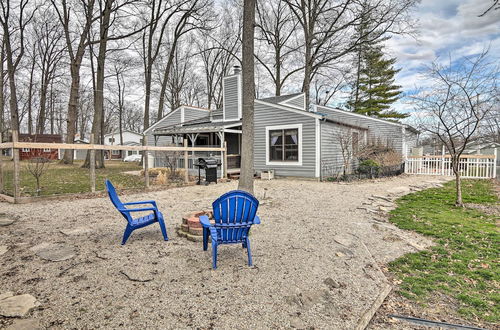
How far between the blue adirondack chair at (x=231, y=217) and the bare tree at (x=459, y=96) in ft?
18.8

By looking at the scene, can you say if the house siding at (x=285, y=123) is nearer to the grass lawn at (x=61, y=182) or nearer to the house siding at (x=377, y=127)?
the house siding at (x=377, y=127)

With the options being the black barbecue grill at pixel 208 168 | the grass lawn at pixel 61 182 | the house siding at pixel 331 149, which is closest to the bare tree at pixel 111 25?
the grass lawn at pixel 61 182

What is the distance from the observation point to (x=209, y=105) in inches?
1108

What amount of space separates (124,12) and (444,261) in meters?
18.3

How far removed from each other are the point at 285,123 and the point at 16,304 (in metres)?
10.8

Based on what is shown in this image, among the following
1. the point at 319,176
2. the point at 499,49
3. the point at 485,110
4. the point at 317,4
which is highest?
the point at 317,4

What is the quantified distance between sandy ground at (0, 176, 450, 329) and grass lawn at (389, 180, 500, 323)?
294 millimetres

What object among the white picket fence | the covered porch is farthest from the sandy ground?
the white picket fence

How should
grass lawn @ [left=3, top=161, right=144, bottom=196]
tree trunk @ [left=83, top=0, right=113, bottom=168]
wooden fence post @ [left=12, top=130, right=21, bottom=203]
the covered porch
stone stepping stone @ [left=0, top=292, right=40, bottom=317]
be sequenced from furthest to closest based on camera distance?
tree trunk @ [left=83, top=0, right=113, bottom=168]
the covered porch
grass lawn @ [left=3, top=161, right=144, bottom=196]
wooden fence post @ [left=12, top=130, right=21, bottom=203]
stone stepping stone @ [left=0, top=292, right=40, bottom=317]

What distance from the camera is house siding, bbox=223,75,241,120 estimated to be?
46.7 ft

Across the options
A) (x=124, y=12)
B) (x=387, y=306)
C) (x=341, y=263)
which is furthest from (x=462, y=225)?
(x=124, y=12)

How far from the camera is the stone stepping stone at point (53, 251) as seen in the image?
126 inches

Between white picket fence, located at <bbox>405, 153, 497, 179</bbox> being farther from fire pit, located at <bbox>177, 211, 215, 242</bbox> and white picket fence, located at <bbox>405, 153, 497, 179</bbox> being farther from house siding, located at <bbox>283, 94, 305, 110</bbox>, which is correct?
fire pit, located at <bbox>177, 211, 215, 242</bbox>

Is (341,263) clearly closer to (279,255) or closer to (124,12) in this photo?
(279,255)
